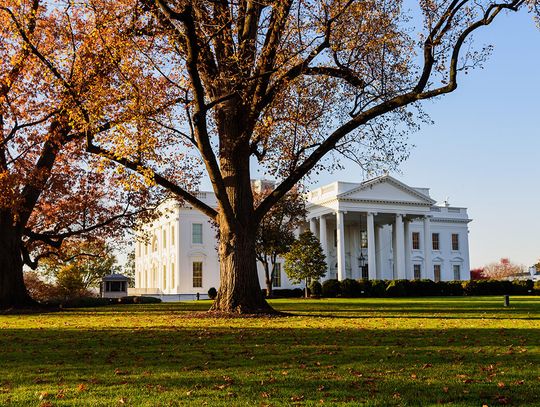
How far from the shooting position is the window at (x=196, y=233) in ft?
194

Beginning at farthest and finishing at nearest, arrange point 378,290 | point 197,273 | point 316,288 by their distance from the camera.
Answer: point 197,273
point 378,290
point 316,288

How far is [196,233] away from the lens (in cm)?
5941

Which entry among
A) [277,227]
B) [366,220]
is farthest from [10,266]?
[366,220]

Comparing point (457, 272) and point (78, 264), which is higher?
point (78, 264)

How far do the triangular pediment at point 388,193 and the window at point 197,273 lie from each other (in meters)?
15.5

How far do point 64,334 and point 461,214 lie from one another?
6517 cm

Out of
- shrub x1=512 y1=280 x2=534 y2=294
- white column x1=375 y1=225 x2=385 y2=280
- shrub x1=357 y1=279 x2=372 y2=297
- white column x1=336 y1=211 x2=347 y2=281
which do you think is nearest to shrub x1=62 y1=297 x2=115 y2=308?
shrub x1=357 y1=279 x2=372 y2=297

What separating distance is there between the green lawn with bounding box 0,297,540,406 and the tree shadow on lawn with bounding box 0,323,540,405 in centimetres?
1

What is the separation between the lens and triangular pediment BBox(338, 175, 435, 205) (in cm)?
5547

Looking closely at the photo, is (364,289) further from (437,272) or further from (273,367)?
(273,367)

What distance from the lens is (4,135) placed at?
21703mm

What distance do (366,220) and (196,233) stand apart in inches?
669

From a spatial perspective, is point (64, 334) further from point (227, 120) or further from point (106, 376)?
point (227, 120)

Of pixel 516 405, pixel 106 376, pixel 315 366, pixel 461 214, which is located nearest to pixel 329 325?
pixel 315 366
